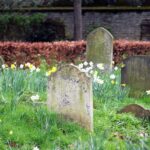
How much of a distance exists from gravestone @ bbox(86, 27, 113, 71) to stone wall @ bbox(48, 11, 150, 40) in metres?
12.2

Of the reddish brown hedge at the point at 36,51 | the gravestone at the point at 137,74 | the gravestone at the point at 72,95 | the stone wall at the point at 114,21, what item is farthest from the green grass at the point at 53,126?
the stone wall at the point at 114,21

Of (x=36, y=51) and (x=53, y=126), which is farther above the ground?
(x=36, y=51)

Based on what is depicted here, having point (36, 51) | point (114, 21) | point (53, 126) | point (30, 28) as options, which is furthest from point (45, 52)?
point (114, 21)

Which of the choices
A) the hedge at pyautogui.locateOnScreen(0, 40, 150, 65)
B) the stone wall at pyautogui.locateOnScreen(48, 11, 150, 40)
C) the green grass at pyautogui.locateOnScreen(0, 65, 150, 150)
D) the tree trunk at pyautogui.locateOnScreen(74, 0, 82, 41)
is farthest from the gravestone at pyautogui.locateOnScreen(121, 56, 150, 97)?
the stone wall at pyautogui.locateOnScreen(48, 11, 150, 40)

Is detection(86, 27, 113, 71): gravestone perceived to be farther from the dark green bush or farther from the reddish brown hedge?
the dark green bush

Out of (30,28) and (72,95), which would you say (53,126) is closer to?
(72,95)

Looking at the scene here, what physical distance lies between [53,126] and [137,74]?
3107mm

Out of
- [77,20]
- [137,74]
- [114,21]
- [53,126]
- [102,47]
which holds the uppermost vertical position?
[77,20]

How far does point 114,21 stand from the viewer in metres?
23.9

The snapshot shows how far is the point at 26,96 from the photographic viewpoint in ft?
23.1

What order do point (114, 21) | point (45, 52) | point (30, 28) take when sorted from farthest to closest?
point (114, 21) → point (30, 28) → point (45, 52)

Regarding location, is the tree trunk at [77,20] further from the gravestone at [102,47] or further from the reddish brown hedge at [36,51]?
the gravestone at [102,47]

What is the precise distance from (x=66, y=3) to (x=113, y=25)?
2413 millimetres

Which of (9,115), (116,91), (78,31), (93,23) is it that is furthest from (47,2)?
(9,115)
